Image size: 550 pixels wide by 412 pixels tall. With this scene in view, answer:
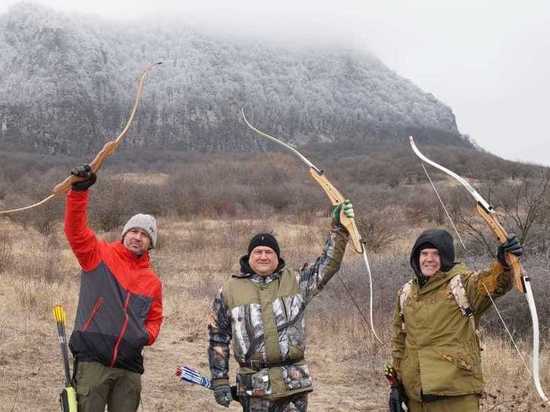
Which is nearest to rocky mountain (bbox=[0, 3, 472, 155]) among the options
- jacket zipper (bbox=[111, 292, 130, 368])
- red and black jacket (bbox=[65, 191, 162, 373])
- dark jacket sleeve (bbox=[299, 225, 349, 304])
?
red and black jacket (bbox=[65, 191, 162, 373])

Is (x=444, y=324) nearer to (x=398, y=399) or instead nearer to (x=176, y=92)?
(x=398, y=399)

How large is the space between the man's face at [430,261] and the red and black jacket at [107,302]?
162 cm

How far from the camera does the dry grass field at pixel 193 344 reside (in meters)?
6.01

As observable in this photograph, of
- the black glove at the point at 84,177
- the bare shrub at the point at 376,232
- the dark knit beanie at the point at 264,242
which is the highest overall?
the bare shrub at the point at 376,232

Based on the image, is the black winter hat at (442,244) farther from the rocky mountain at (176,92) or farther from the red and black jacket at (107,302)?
the rocky mountain at (176,92)

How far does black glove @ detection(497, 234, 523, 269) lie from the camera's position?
3033 millimetres

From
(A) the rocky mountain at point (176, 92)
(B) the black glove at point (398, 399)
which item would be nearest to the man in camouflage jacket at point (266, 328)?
(B) the black glove at point (398, 399)

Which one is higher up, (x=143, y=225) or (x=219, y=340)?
(x=143, y=225)

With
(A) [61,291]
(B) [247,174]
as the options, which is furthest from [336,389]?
(B) [247,174]

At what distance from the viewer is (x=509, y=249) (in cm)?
305

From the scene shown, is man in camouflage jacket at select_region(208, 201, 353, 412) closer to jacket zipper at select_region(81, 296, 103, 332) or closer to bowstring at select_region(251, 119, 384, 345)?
bowstring at select_region(251, 119, 384, 345)

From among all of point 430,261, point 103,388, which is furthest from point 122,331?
point 430,261

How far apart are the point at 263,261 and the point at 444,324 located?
3.49 ft

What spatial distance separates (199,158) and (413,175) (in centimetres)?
2250
